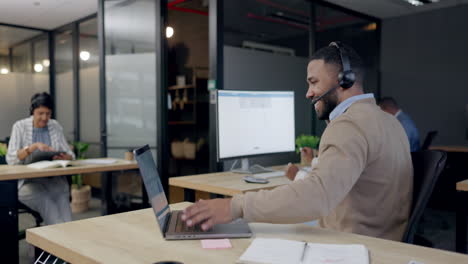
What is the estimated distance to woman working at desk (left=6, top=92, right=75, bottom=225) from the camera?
3209mm

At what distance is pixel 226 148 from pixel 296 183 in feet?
4.35

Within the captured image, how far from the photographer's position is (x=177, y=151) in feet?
20.6

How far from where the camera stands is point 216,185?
217 centimetres

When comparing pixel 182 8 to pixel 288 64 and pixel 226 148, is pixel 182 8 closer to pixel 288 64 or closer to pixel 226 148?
pixel 288 64

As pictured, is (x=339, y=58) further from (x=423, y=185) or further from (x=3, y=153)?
(x=3, y=153)

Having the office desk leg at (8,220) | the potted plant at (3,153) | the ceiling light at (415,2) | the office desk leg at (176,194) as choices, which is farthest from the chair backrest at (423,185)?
the ceiling light at (415,2)

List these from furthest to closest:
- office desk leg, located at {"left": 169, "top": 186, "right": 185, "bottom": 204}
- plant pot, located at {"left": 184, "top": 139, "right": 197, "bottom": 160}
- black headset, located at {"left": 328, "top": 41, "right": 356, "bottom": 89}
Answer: plant pot, located at {"left": 184, "top": 139, "right": 197, "bottom": 160}
office desk leg, located at {"left": 169, "top": 186, "right": 185, "bottom": 204}
black headset, located at {"left": 328, "top": 41, "right": 356, "bottom": 89}

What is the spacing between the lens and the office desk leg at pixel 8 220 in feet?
8.31

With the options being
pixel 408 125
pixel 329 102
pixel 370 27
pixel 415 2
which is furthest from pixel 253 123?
pixel 370 27

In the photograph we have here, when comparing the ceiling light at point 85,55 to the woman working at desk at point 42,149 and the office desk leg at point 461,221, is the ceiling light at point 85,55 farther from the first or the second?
the office desk leg at point 461,221

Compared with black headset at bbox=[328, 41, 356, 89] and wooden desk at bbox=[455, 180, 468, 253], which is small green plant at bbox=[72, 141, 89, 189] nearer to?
wooden desk at bbox=[455, 180, 468, 253]

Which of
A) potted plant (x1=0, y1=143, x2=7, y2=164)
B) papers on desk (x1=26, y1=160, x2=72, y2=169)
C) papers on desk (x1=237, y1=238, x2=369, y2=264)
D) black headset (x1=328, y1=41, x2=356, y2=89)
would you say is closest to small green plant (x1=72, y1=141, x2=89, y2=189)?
potted plant (x1=0, y1=143, x2=7, y2=164)

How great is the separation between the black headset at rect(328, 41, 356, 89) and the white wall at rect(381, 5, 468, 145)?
4940mm

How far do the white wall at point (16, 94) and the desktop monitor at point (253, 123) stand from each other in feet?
17.7
